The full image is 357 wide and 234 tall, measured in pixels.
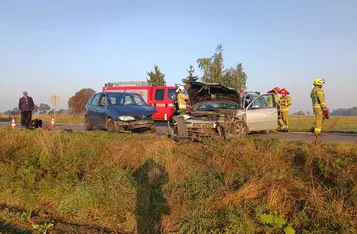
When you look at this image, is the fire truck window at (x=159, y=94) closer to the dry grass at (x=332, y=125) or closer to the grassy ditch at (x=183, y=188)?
the dry grass at (x=332, y=125)

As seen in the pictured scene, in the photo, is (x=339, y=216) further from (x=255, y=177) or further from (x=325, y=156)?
(x=325, y=156)

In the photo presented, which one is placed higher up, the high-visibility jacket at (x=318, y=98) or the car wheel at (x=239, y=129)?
the high-visibility jacket at (x=318, y=98)

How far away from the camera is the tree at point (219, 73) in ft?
98.6

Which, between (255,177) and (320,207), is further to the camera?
(255,177)

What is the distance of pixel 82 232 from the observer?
4758 mm

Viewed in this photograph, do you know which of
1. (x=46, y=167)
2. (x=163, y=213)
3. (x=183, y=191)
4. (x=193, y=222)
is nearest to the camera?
(x=193, y=222)

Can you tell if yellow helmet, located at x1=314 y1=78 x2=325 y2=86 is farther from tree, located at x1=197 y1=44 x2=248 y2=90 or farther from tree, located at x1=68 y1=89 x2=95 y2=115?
tree, located at x1=68 y1=89 x2=95 y2=115

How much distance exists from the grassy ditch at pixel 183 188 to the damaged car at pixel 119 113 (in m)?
3.00

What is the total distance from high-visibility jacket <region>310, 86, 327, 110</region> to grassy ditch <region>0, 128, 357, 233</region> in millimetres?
2783

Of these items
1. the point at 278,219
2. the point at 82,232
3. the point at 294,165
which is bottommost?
the point at 82,232

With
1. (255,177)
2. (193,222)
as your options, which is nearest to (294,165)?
(255,177)

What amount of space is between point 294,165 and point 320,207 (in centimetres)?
179

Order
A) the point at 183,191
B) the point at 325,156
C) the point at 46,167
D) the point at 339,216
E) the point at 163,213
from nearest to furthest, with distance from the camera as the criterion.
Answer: the point at 339,216 → the point at 163,213 → the point at 183,191 → the point at 325,156 → the point at 46,167

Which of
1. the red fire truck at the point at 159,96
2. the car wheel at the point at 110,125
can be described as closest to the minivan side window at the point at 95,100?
the car wheel at the point at 110,125
